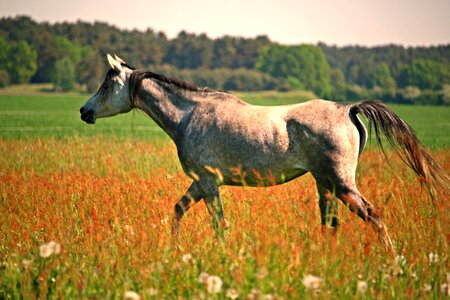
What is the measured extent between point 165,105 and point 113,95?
2.51ft

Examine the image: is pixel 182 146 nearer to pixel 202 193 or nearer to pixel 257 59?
pixel 202 193

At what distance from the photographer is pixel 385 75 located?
144 m

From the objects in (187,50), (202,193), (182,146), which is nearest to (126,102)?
(182,146)

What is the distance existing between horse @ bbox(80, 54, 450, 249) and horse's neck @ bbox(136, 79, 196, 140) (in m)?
0.01

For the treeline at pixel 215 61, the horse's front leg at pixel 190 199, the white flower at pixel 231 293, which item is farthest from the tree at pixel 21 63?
the white flower at pixel 231 293

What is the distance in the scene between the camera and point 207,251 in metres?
5.73

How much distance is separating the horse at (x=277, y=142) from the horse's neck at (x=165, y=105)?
0.01m

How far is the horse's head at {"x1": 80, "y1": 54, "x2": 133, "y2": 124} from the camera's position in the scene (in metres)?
7.87

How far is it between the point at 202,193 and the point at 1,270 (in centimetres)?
266

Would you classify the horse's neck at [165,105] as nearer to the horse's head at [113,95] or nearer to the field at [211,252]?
the horse's head at [113,95]

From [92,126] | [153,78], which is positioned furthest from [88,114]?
[92,126]

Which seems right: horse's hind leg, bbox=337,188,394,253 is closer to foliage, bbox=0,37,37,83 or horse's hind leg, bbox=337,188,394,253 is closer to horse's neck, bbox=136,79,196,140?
horse's neck, bbox=136,79,196,140

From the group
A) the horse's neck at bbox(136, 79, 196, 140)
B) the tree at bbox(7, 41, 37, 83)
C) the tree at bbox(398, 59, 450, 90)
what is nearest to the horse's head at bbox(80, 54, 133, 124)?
the horse's neck at bbox(136, 79, 196, 140)

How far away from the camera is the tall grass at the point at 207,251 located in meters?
4.64
